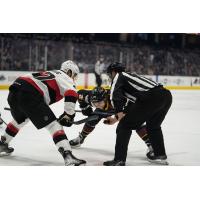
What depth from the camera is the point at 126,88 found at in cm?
255

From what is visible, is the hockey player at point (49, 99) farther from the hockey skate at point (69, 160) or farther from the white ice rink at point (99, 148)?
the white ice rink at point (99, 148)

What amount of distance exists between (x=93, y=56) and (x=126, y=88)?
341 inches

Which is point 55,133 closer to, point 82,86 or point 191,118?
point 191,118

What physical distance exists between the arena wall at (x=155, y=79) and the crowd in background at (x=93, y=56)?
0.15 m

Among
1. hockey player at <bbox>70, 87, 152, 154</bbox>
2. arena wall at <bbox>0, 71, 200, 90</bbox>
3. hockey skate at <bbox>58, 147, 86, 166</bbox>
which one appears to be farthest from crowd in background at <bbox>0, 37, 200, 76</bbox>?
hockey skate at <bbox>58, 147, 86, 166</bbox>

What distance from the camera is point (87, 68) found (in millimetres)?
11266

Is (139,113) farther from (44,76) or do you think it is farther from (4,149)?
(4,149)

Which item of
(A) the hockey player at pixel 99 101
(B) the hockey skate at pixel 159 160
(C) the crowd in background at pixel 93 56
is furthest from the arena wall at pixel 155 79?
(B) the hockey skate at pixel 159 160

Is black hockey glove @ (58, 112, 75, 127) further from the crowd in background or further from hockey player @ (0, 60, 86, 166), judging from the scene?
the crowd in background

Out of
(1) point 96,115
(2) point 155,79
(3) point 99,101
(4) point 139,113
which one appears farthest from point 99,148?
(2) point 155,79

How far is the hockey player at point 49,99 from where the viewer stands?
2.45 meters

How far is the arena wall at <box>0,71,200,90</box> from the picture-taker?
9516 mm

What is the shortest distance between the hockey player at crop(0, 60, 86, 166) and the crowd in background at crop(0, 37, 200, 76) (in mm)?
6722
